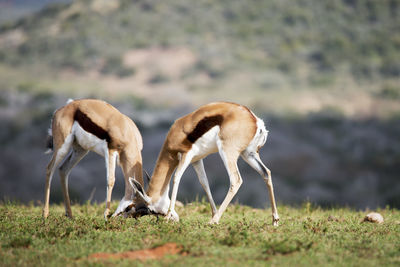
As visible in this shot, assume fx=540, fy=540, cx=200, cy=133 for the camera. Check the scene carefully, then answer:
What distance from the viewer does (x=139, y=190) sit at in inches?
332

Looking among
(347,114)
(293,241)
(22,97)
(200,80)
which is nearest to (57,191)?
(22,97)

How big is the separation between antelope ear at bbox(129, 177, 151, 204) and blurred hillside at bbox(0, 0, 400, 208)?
31070mm

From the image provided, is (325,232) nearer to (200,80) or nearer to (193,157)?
(193,157)

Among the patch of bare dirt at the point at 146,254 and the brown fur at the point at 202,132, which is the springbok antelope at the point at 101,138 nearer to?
the brown fur at the point at 202,132

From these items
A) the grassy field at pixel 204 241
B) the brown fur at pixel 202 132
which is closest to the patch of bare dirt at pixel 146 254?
the grassy field at pixel 204 241

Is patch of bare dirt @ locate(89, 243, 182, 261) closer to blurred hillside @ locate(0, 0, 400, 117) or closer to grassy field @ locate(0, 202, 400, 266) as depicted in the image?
grassy field @ locate(0, 202, 400, 266)

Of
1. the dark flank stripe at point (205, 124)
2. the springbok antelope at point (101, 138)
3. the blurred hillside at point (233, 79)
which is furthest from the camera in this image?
the blurred hillside at point (233, 79)

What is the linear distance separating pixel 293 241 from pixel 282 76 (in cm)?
4916

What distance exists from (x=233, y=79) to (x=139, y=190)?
46.3 meters

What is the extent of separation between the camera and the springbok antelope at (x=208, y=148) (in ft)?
26.6

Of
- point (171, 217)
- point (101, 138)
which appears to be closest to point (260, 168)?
point (171, 217)

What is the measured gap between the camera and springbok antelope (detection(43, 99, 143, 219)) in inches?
343

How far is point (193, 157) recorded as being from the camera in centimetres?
855

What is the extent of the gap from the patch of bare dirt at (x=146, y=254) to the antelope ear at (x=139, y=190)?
6.36 ft
